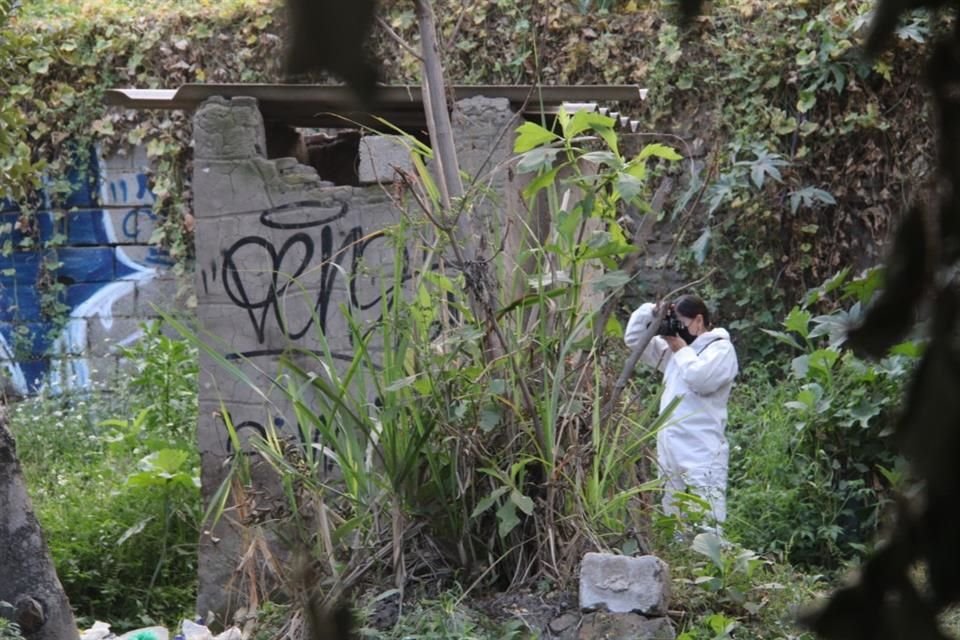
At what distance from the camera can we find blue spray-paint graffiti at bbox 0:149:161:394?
34.1ft

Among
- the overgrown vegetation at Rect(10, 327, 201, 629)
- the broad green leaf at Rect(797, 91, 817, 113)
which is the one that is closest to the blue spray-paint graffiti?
the overgrown vegetation at Rect(10, 327, 201, 629)

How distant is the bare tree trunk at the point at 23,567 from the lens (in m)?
4.96

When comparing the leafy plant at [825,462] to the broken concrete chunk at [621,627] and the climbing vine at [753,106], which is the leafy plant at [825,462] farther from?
the broken concrete chunk at [621,627]

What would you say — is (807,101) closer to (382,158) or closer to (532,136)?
(382,158)

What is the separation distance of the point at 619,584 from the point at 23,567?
2.22 meters

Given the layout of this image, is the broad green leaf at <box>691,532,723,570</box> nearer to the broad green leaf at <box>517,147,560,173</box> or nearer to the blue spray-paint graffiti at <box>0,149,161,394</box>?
the broad green leaf at <box>517,147,560,173</box>

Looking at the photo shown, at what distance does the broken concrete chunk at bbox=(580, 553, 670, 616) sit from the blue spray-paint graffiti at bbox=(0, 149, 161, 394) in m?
6.89

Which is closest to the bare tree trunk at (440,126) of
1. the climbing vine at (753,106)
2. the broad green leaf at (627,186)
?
the broad green leaf at (627,186)

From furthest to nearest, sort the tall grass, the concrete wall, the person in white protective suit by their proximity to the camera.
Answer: the person in white protective suit < the concrete wall < the tall grass

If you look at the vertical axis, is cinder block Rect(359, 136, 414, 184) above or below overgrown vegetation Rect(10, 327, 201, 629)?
above

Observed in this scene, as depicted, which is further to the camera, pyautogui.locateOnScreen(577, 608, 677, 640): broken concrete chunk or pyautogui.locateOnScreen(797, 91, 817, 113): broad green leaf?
pyautogui.locateOnScreen(797, 91, 817, 113): broad green leaf

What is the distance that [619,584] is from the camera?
4.04 metres

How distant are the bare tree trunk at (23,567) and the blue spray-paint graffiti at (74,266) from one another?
5.43 metres

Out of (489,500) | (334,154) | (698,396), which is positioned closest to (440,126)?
(489,500)
